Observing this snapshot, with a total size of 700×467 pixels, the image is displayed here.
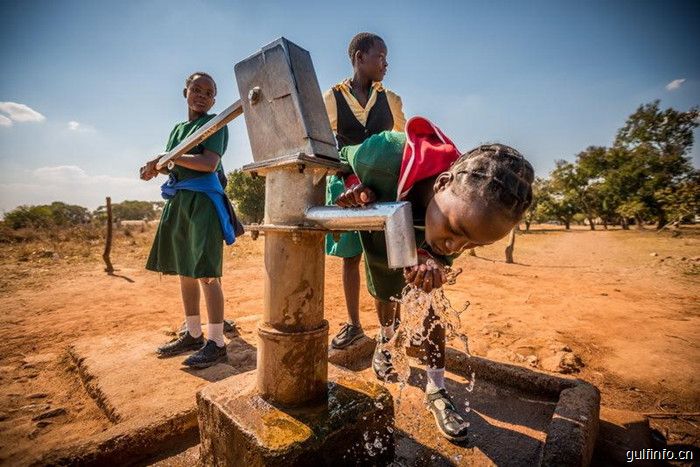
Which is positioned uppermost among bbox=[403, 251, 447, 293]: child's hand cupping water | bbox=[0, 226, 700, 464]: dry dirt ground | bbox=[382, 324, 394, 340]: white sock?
bbox=[403, 251, 447, 293]: child's hand cupping water

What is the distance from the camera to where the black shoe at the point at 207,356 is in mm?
2314

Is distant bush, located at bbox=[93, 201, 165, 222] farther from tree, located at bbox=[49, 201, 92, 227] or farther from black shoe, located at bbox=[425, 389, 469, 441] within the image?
black shoe, located at bbox=[425, 389, 469, 441]

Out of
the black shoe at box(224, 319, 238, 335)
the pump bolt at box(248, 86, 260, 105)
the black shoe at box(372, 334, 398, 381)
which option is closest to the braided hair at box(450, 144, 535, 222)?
the pump bolt at box(248, 86, 260, 105)

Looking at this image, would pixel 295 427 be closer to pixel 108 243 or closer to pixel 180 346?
pixel 180 346

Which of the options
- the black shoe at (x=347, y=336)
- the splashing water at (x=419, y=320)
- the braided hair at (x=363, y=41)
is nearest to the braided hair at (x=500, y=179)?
the splashing water at (x=419, y=320)

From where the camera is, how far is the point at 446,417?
164 cm

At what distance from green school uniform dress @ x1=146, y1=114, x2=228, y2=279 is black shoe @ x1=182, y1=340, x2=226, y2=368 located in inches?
21.0

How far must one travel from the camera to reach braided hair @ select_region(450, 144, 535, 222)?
1097mm

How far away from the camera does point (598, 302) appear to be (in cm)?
459

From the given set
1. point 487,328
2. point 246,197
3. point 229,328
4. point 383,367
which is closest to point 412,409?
point 383,367

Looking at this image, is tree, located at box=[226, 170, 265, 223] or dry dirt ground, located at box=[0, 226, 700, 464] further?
tree, located at box=[226, 170, 265, 223]

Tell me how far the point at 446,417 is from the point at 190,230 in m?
2.08

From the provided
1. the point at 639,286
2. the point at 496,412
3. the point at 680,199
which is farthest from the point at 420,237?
the point at 680,199

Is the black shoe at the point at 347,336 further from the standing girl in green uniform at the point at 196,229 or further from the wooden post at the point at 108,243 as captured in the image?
the wooden post at the point at 108,243
